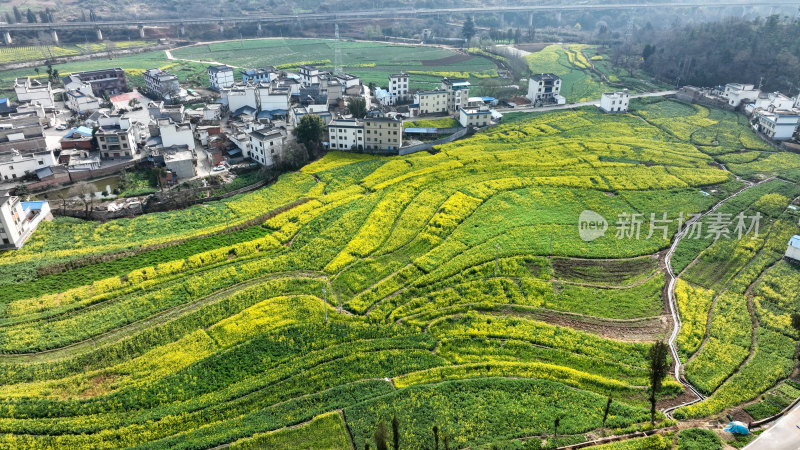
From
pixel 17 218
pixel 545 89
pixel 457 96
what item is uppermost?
pixel 457 96

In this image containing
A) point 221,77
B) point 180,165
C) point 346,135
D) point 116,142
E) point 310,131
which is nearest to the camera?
point 180,165

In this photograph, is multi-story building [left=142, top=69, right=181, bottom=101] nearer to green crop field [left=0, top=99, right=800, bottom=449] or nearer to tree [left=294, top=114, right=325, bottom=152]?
tree [left=294, top=114, right=325, bottom=152]

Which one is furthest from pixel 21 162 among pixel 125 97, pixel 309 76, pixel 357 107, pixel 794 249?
pixel 794 249

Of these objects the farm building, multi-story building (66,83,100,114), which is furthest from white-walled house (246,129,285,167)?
the farm building

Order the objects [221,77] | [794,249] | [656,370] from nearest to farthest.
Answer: [656,370]
[794,249]
[221,77]

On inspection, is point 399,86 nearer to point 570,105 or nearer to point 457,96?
point 457,96

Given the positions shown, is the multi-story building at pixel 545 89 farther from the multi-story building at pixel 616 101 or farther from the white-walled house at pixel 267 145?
the white-walled house at pixel 267 145

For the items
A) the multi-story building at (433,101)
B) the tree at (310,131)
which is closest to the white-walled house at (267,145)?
the tree at (310,131)
